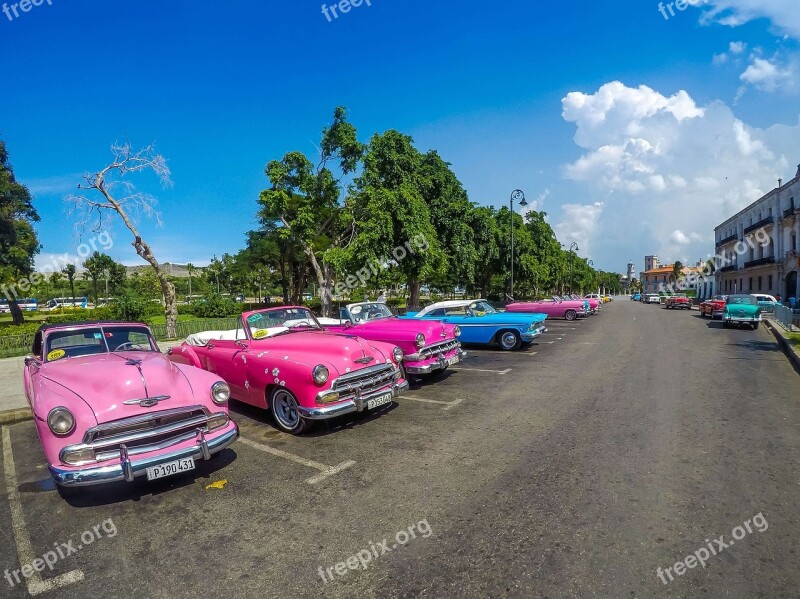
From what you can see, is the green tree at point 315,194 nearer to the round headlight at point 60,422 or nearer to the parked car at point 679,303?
the round headlight at point 60,422

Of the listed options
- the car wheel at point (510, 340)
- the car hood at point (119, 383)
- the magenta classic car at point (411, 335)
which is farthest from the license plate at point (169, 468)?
the car wheel at point (510, 340)

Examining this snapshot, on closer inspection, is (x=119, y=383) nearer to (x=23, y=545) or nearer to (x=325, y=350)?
(x=23, y=545)

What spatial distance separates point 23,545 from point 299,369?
9.86 ft

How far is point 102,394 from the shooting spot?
13.9ft

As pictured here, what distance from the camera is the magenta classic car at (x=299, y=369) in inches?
224

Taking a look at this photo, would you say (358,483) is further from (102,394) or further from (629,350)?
(629,350)

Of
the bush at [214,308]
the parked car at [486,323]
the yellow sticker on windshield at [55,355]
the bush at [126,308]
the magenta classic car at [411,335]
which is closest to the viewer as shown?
the yellow sticker on windshield at [55,355]

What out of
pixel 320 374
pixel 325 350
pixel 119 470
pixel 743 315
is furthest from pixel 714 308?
pixel 119 470

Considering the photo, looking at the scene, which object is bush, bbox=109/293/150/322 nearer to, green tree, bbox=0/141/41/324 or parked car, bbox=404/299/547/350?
green tree, bbox=0/141/41/324

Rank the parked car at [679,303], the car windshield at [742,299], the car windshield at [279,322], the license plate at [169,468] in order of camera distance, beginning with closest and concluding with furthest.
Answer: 1. the license plate at [169,468]
2. the car windshield at [279,322]
3. the car windshield at [742,299]
4. the parked car at [679,303]

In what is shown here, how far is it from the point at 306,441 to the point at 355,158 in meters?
21.0

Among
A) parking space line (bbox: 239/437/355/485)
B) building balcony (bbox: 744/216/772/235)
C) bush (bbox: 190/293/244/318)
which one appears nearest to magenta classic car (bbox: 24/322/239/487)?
parking space line (bbox: 239/437/355/485)

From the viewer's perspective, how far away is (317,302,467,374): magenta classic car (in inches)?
332

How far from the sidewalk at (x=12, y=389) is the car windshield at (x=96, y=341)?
2.98m
